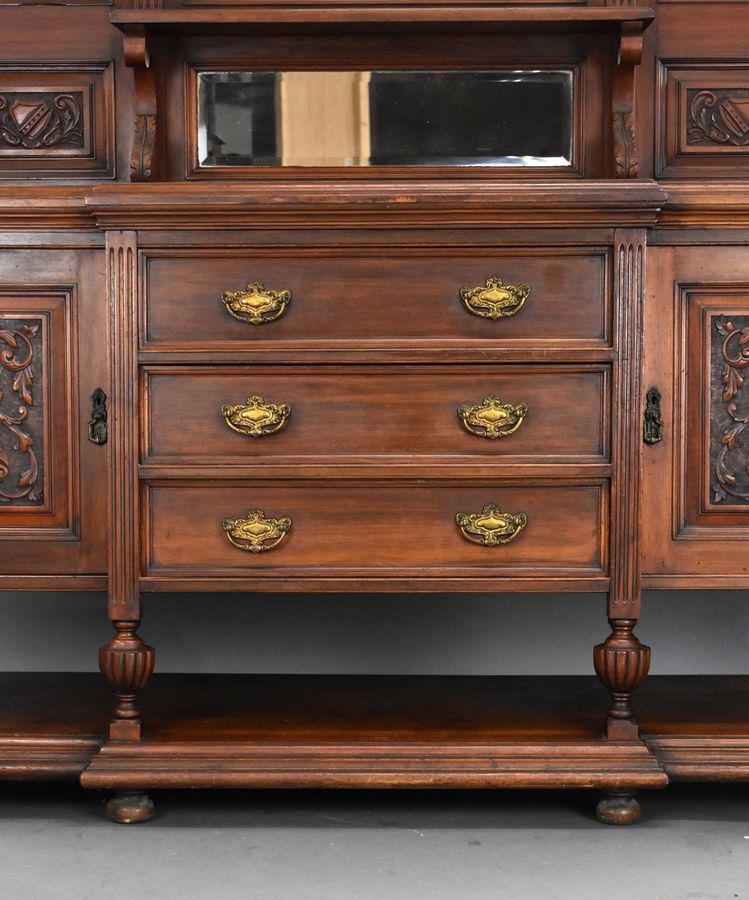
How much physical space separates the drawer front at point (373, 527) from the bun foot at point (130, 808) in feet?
1.31

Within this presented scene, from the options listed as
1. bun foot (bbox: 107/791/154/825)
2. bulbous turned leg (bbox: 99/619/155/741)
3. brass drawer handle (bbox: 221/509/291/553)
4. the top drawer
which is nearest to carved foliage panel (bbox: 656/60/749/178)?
the top drawer

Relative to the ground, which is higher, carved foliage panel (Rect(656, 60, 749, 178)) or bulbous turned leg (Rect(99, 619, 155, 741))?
carved foliage panel (Rect(656, 60, 749, 178))

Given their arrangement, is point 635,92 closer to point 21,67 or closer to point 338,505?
point 338,505

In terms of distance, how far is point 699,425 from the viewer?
2.15 m

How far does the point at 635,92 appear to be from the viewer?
2.41 meters

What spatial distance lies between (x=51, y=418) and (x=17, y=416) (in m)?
0.06

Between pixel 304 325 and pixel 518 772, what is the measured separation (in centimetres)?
84

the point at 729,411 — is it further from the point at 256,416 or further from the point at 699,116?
the point at 256,416

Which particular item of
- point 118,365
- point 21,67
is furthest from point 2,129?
point 118,365

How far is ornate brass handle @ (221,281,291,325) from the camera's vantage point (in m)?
2.04

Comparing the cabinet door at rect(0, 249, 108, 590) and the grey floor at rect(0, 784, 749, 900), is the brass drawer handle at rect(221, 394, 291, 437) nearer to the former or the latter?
the cabinet door at rect(0, 249, 108, 590)

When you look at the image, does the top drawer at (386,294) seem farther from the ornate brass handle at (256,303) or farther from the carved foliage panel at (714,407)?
the carved foliage panel at (714,407)

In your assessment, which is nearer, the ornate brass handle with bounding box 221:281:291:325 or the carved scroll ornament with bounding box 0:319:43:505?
the ornate brass handle with bounding box 221:281:291:325

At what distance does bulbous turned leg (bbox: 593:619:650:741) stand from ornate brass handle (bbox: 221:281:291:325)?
0.78 m
